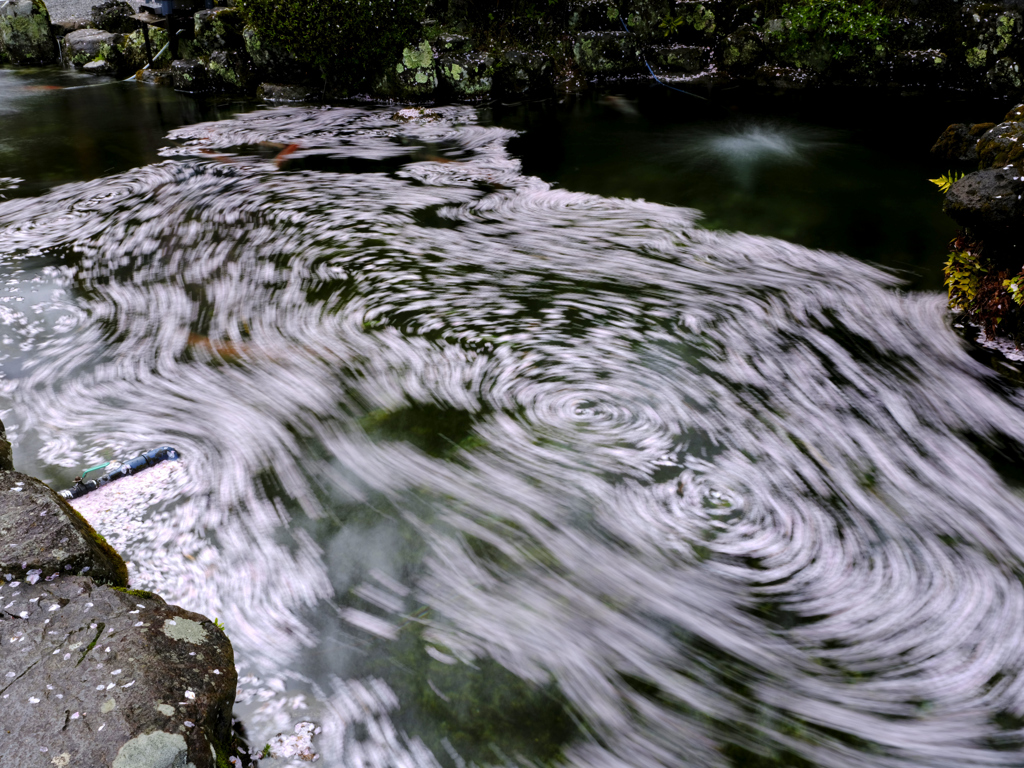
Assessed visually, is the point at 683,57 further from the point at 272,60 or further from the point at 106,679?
the point at 106,679

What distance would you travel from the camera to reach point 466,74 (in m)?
11.3

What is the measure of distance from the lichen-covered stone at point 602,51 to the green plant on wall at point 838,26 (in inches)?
105

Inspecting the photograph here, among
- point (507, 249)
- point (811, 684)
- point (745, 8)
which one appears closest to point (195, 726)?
point (811, 684)

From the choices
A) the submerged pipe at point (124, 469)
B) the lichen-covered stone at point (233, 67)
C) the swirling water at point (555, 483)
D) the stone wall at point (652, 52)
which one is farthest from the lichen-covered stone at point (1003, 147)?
the lichen-covered stone at point (233, 67)

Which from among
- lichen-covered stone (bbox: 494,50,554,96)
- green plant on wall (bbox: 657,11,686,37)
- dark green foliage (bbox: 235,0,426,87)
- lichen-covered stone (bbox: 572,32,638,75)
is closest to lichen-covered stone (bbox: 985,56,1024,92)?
green plant on wall (bbox: 657,11,686,37)

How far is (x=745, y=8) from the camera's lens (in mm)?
12117

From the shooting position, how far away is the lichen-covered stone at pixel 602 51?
12406 mm

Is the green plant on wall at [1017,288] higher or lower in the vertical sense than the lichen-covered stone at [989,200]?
lower

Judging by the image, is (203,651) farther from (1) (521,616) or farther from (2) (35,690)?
(1) (521,616)

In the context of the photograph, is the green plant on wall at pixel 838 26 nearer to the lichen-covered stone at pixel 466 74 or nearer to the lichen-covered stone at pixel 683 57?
the lichen-covered stone at pixel 683 57

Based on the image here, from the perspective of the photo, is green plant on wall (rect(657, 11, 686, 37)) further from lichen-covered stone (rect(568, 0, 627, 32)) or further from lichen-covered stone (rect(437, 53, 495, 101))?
lichen-covered stone (rect(437, 53, 495, 101))

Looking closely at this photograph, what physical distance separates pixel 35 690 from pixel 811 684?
8.23 feet

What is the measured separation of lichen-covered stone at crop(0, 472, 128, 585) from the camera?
7.52 ft

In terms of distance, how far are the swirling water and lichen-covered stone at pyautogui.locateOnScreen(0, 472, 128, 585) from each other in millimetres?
505
